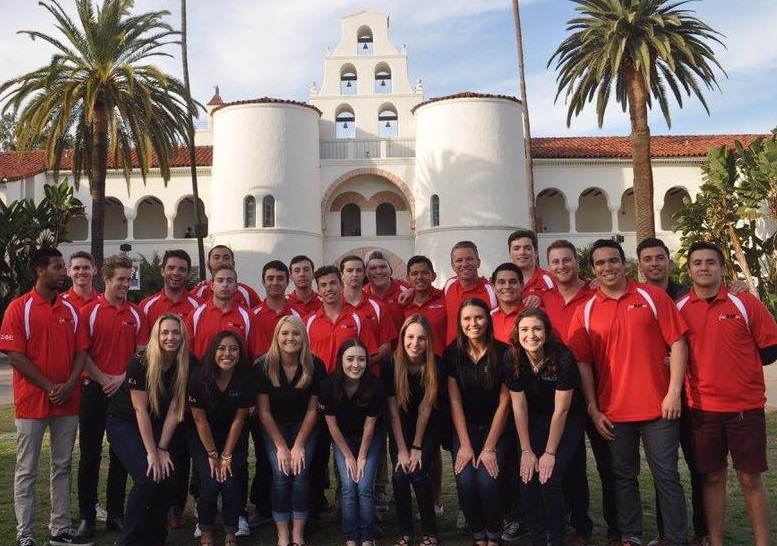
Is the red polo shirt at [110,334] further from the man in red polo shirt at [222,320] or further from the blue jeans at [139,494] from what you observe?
the blue jeans at [139,494]

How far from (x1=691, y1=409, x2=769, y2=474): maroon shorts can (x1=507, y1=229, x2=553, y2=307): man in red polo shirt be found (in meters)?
1.79

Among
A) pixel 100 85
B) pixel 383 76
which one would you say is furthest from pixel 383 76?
pixel 100 85

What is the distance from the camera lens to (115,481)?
21.0 ft

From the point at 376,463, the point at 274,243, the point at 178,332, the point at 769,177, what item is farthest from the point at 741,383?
the point at 274,243

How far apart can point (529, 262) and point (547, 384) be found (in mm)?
1617

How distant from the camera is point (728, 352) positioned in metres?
5.30

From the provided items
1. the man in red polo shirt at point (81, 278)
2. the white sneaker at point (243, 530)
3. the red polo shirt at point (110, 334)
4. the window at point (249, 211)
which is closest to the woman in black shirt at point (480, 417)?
the white sneaker at point (243, 530)

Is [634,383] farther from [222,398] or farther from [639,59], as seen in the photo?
[639,59]

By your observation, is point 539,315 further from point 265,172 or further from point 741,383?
point 265,172

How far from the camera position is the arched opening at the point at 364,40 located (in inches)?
1470

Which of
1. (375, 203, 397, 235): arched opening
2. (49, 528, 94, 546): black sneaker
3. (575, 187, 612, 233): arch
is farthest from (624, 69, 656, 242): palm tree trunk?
(49, 528, 94, 546): black sneaker

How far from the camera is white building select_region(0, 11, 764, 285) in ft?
106

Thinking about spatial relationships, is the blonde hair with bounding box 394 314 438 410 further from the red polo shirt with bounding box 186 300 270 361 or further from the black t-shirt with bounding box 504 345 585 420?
the red polo shirt with bounding box 186 300 270 361

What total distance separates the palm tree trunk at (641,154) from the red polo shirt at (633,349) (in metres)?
20.5
